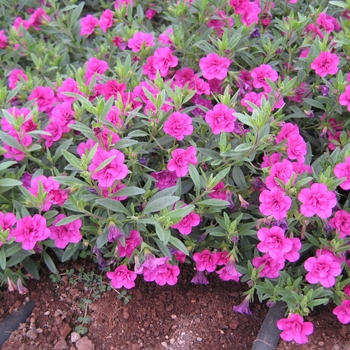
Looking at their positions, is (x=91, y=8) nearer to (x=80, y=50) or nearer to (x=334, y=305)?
(x=80, y=50)

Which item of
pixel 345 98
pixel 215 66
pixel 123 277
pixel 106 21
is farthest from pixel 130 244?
pixel 106 21

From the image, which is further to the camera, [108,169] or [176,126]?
[176,126]

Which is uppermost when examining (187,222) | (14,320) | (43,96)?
(43,96)

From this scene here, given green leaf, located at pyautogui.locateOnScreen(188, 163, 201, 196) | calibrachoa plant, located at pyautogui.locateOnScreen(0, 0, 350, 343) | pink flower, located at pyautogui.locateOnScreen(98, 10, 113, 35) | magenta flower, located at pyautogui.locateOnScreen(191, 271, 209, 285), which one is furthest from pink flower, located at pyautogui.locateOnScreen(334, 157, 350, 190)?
pink flower, located at pyautogui.locateOnScreen(98, 10, 113, 35)

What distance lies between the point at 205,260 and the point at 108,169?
2.14ft

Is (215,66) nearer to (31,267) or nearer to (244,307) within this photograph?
(244,307)

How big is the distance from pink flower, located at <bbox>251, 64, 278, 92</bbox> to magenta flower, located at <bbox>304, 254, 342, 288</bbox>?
0.97m

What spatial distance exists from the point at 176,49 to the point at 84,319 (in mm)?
1577

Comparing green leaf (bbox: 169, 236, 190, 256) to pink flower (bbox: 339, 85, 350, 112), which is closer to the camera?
green leaf (bbox: 169, 236, 190, 256)

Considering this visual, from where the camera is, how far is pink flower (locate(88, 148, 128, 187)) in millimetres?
1900

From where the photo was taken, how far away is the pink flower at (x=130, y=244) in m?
2.10

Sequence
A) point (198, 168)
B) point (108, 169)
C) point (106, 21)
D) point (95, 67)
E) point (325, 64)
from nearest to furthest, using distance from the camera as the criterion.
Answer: point (108, 169) → point (198, 168) → point (325, 64) → point (95, 67) → point (106, 21)

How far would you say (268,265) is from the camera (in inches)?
83.1

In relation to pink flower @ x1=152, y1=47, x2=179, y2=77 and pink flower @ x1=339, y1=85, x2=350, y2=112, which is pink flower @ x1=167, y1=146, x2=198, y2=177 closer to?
pink flower @ x1=152, y1=47, x2=179, y2=77
